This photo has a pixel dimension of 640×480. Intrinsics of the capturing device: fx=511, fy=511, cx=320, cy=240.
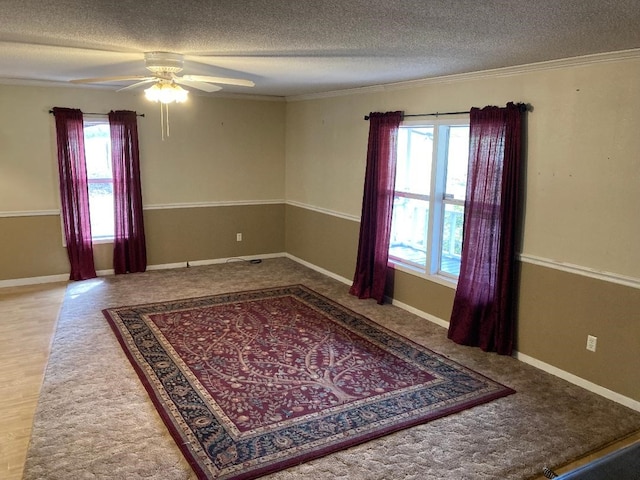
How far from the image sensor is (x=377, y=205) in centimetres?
542

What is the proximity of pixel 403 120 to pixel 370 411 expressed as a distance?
2989mm

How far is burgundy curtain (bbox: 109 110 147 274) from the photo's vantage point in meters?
6.18

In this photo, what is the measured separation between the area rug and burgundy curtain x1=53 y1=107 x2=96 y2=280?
1.43 m

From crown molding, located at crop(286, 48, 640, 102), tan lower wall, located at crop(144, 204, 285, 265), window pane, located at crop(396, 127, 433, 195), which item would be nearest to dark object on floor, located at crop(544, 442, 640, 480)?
crown molding, located at crop(286, 48, 640, 102)

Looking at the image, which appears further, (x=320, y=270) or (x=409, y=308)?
(x=320, y=270)

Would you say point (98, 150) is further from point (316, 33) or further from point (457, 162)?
point (316, 33)

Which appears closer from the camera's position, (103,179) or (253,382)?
(253,382)

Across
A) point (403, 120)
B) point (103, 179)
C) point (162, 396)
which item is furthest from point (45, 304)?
point (403, 120)

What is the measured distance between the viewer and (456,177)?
486cm

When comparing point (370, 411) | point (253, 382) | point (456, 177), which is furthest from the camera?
point (456, 177)

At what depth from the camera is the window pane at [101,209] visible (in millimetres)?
6371

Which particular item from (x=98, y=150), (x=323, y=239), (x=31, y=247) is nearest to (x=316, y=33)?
(x=323, y=239)

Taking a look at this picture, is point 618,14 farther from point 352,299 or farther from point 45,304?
point 45,304

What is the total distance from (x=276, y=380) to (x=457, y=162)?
8.61 ft
